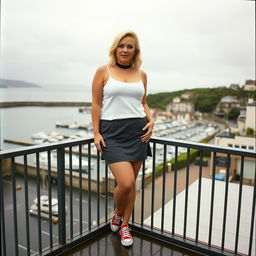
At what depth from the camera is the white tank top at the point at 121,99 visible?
1762mm

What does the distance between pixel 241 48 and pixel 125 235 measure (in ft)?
79.1

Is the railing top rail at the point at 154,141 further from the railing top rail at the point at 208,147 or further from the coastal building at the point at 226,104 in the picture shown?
the coastal building at the point at 226,104

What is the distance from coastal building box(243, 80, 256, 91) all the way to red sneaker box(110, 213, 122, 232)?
14889 mm

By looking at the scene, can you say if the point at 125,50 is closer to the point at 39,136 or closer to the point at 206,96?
the point at 206,96

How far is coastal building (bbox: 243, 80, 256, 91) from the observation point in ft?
49.2

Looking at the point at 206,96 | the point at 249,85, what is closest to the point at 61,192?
the point at 249,85

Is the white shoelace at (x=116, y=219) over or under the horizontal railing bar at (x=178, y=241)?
over

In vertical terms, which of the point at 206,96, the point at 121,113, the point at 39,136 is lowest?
the point at 39,136

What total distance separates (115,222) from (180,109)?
20.6 m

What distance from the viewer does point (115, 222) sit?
2193 millimetres

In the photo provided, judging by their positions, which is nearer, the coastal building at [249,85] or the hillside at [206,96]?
the coastal building at [249,85]

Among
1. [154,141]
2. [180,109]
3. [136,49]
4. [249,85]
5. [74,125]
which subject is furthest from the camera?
[74,125]

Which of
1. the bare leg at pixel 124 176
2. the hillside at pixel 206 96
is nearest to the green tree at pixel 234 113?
the hillside at pixel 206 96

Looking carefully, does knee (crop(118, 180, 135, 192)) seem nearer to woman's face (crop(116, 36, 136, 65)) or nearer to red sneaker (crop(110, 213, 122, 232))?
red sneaker (crop(110, 213, 122, 232))
